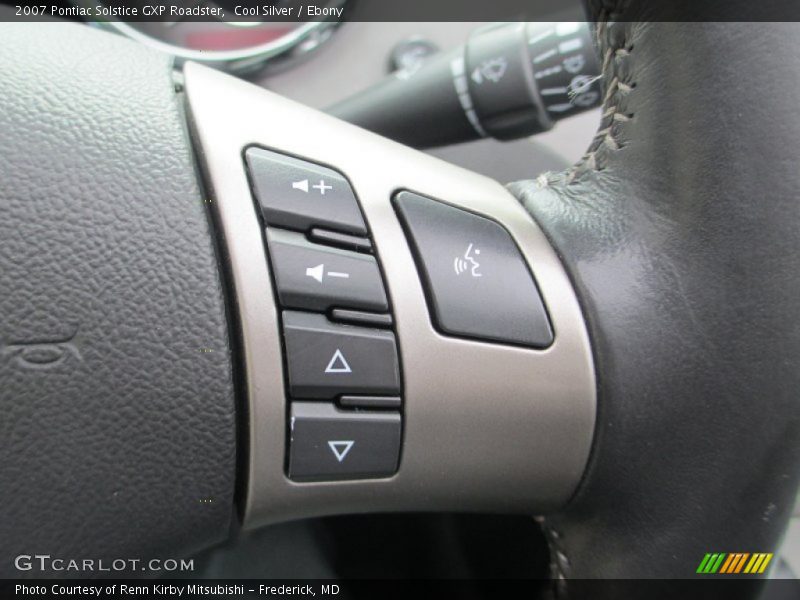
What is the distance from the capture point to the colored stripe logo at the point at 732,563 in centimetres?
49

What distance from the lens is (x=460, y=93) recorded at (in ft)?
2.76

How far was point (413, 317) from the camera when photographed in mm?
423

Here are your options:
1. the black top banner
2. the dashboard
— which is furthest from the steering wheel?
the dashboard

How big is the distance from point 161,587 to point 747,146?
0.48 metres

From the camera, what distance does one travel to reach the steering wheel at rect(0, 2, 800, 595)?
37 centimetres

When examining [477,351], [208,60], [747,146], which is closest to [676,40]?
[747,146]

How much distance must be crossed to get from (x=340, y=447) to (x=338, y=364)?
1.8 inches

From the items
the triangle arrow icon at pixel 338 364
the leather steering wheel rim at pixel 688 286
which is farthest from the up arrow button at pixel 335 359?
the leather steering wheel rim at pixel 688 286

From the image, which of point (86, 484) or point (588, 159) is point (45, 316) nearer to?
point (86, 484)

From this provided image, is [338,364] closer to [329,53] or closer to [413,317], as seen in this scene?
[413,317]

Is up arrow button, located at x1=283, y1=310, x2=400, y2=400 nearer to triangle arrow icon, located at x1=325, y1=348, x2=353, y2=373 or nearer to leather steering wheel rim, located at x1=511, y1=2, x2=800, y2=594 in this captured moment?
triangle arrow icon, located at x1=325, y1=348, x2=353, y2=373

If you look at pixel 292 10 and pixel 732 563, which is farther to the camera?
pixel 292 10

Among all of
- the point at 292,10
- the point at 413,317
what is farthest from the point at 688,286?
the point at 292,10

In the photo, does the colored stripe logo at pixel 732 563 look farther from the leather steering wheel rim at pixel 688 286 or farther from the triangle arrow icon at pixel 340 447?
the triangle arrow icon at pixel 340 447
